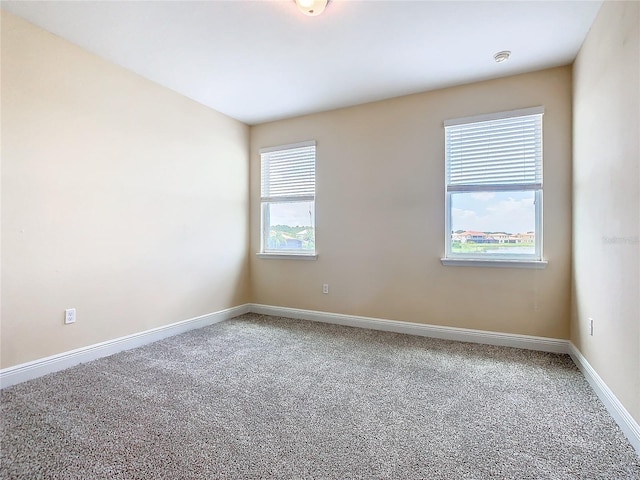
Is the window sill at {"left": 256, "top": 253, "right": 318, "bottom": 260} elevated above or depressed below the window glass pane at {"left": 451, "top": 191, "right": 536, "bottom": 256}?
below

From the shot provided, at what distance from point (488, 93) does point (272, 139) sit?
8.59 ft

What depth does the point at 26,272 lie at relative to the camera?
2348 millimetres

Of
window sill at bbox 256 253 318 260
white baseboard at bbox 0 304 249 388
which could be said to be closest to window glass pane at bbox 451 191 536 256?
window sill at bbox 256 253 318 260

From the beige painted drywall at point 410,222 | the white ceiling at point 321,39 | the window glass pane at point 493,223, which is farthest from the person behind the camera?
the window glass pane at point 493,223

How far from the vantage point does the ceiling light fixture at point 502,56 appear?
266 cm

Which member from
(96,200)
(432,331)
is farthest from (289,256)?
(96,200)

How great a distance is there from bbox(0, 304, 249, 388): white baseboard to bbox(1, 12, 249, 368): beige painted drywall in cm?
6

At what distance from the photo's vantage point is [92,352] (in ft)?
8.98

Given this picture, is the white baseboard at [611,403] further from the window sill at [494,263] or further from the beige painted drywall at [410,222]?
the window sill at [494,263]

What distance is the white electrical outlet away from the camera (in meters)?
2.59

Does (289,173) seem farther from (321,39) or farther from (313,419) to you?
(313,419)

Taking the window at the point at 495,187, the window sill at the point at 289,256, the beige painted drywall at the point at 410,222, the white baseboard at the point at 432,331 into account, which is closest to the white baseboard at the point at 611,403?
the white baseboard at the point at 432,331

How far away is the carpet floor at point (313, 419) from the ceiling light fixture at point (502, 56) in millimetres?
2599

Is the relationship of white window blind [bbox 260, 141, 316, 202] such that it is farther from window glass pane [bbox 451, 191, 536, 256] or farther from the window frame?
window glass pane [bbox 451, 191, 536, 256]
